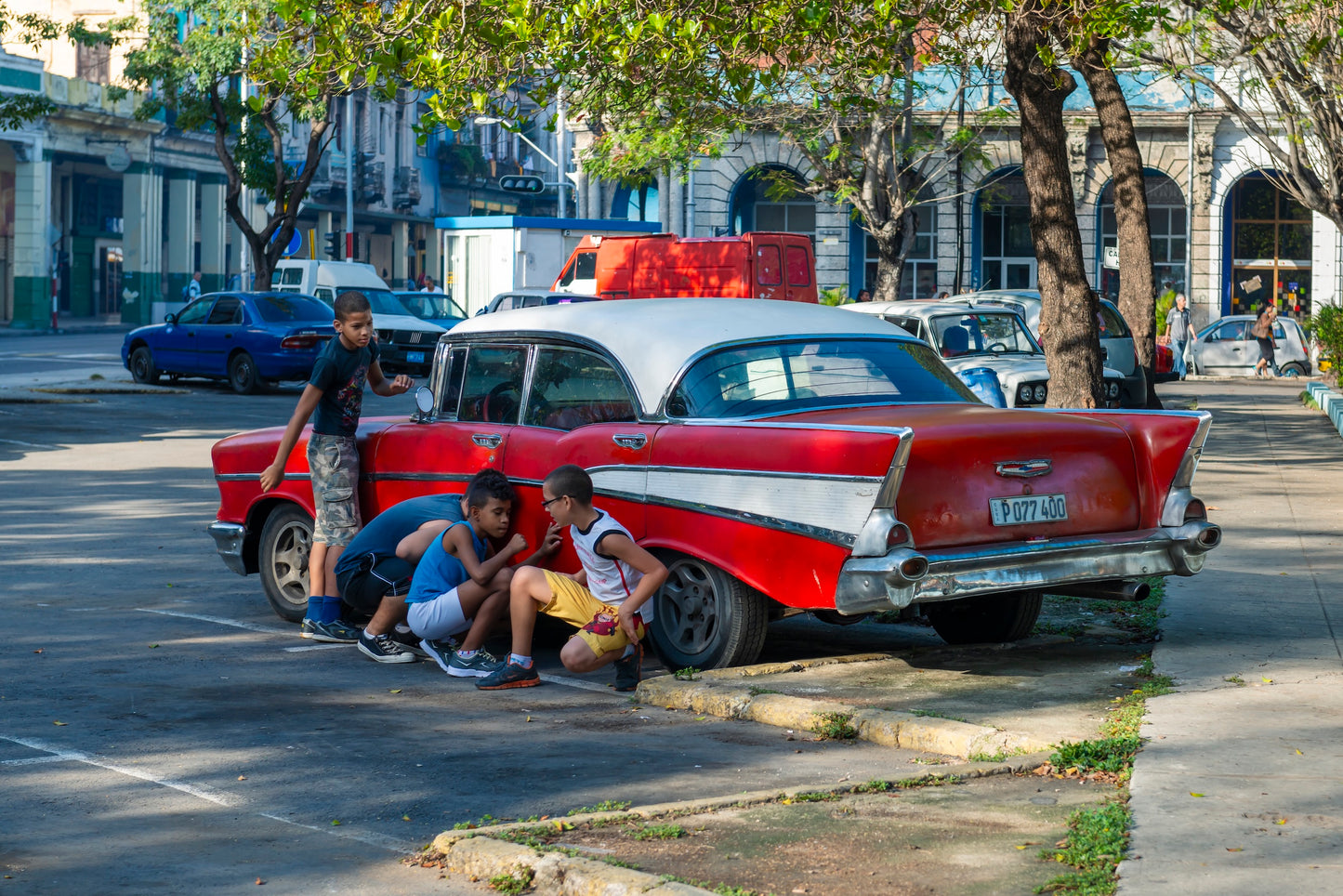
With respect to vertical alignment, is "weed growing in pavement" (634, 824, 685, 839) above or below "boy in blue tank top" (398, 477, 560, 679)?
below

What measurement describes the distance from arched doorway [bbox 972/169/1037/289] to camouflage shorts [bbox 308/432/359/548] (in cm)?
3768

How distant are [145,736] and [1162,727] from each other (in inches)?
143

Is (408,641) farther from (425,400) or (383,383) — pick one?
(383,383)

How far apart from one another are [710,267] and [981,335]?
944 cm

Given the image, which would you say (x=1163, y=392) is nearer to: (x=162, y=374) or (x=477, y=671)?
(x=162, y=374)

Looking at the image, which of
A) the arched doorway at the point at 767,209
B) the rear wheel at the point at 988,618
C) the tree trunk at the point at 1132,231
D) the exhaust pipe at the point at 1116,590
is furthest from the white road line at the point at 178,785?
the arched doorway at the point at 767,209

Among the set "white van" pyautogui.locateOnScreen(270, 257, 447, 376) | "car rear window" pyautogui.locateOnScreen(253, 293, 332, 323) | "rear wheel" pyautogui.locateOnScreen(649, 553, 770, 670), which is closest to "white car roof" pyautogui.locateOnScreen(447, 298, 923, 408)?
"rear wheel" pyautogui.locateOnScreen(649, 553, 770, 670)

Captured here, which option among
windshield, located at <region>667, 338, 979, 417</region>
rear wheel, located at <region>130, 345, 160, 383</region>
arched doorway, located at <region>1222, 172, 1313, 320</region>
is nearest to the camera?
windshield, located at <region>667, 338, 979, 417</region>

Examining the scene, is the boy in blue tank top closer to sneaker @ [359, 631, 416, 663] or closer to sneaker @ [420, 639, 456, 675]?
sneaker @ [420, 639, 456, 675]

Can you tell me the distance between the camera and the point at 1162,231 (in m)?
44.4

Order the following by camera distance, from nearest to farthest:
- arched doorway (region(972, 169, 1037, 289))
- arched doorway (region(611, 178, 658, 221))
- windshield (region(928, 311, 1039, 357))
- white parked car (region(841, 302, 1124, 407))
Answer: white parked car (region(841, 302, 1124, 407)) → windshield (region(928, 311, 1039, 357)) → arched doorway (region(972, 169, 1037, 289)) → arched doorway (region(611, 178, 658, 221))

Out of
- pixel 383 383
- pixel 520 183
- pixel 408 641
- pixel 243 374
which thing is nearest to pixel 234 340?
pixel 243 374

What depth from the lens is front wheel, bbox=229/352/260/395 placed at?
86.5 ft

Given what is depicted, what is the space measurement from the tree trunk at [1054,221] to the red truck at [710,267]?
13.0 meters
